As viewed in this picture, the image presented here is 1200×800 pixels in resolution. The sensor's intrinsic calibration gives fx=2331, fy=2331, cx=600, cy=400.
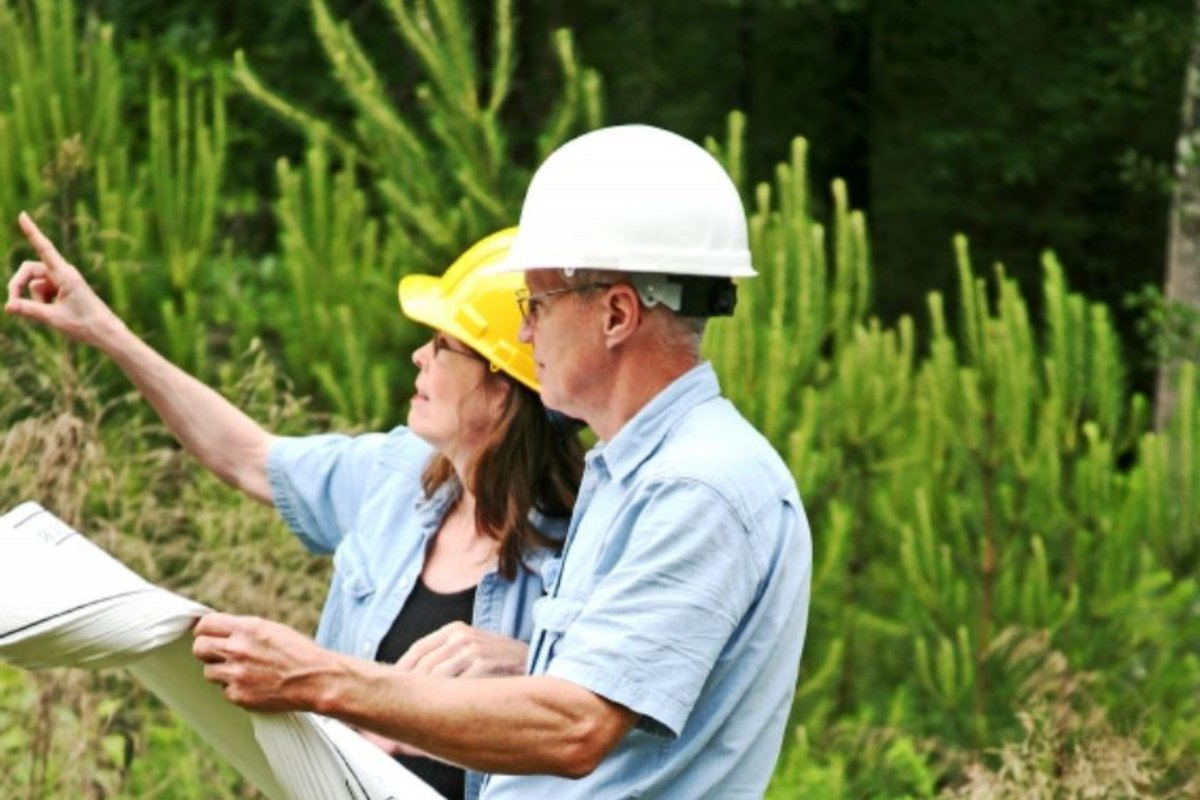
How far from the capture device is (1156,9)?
11391mm

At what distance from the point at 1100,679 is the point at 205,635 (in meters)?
4.08

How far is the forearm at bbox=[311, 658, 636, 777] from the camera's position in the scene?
238 cm

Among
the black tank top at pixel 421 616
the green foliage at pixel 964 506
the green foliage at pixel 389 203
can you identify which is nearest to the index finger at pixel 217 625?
the black tank top at pixel 421 616

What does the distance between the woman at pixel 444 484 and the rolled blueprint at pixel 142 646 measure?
1.61ft

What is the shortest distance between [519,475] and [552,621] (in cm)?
91

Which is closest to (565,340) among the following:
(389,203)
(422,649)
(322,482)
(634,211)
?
(634,211)

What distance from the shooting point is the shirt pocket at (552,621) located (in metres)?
2.56

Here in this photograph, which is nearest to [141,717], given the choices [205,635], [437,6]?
[437,6]

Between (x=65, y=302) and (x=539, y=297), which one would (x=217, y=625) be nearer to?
(x=539, y=297)

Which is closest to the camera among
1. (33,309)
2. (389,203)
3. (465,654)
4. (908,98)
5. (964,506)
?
(465,654)

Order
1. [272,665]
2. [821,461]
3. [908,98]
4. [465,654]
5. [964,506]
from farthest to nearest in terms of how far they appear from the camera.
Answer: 1. [908,98]
2. [964,506]
3. [821,461]
4. [465,654]
5. [272,665]

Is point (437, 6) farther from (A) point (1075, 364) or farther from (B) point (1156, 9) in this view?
(B) point (1156, 9)

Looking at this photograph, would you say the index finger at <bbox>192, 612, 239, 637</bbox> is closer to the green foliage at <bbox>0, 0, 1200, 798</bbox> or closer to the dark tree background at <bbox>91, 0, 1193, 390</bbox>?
the green foliage at <bbox>0, 0, 1200, 798</bbox>

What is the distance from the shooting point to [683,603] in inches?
96.1
